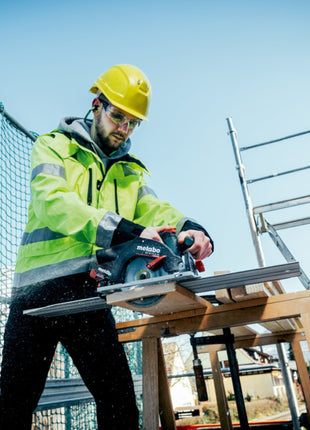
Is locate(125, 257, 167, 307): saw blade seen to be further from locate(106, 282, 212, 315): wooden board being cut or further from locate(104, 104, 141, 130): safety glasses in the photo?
locate(104, 104, 141, 130): safety glasses

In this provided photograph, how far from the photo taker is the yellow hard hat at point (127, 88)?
2.42m

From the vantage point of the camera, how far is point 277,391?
21891 mm

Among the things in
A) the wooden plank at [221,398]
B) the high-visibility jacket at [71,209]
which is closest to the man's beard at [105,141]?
the high-visibility jacket at [71,209]

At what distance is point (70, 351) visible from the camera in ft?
6.48

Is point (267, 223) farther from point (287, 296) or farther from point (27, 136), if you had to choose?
point (27, 136)

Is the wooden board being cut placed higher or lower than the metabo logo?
lower

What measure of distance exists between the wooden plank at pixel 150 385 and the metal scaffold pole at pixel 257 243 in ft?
6.78

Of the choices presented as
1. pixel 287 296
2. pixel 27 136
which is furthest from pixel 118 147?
pixel 27 136

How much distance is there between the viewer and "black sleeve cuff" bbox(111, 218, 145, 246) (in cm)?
176

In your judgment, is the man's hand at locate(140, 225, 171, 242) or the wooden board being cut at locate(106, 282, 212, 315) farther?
the man's hand at locate(140, 225, 171, 242)

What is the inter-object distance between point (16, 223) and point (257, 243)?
2.71m

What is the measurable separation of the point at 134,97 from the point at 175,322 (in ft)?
5.06

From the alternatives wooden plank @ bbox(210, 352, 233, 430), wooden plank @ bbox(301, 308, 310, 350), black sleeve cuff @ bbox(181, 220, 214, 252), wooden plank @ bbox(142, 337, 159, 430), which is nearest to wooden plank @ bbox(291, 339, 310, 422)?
wooden plank @ bbox(210, 352, 233, 430)

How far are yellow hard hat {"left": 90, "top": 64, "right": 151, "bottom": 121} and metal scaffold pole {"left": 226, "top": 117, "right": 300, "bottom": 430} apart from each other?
89.9 inches
